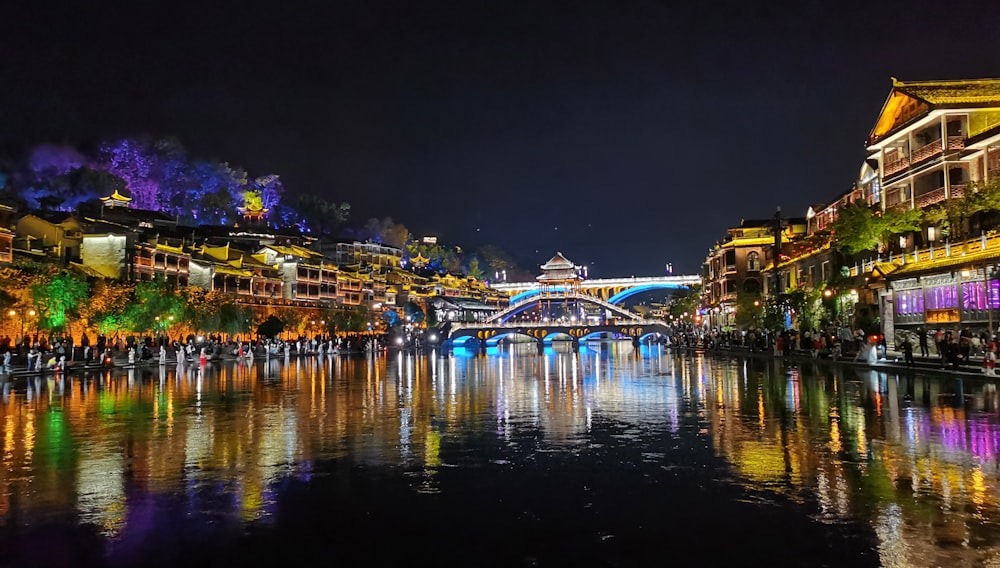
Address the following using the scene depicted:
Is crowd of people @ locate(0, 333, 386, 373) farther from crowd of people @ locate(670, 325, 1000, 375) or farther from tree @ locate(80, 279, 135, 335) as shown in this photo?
crowd of people @ locate(670, 325, 1000, 375)

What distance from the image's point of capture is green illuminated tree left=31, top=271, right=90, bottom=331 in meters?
56.4

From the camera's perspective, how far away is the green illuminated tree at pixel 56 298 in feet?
185

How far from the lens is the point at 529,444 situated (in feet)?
46.9

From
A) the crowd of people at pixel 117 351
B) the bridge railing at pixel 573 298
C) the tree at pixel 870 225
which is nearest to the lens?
the crowd of people at pixel 117 351

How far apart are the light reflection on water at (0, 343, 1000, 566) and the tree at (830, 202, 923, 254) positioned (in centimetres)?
2081


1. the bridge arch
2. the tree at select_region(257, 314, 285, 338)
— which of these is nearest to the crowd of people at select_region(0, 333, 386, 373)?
the tree at select_region(257, 314, 285, 338)

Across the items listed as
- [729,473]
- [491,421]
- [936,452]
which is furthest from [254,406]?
[936,452]

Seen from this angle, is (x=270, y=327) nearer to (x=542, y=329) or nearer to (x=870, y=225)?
(x=542, y=329)

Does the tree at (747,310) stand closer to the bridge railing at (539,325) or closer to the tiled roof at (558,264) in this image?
the bridge railing at (539,325)

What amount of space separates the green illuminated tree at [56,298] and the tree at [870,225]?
5379 centimetres

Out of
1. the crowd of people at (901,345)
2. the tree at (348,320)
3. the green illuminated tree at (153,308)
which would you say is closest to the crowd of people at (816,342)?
the crowd of people at (901,345)

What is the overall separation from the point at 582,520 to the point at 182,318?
71.3 metres

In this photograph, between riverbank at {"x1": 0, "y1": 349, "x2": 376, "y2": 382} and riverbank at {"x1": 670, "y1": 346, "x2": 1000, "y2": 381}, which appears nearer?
riverbank at {"x1": 670, "y1": 346, "x2": 1000, "y2": 381}

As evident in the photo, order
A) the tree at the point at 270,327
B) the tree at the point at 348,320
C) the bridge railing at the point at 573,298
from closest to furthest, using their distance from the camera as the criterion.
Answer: the tree at the point at 270,327 → the tree at the point at 348,320 → the bridge railing at the point at 573,298
